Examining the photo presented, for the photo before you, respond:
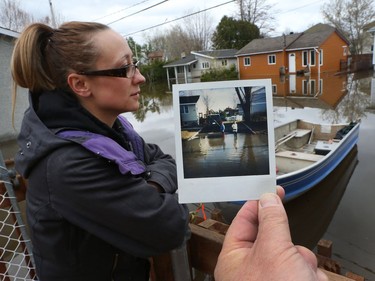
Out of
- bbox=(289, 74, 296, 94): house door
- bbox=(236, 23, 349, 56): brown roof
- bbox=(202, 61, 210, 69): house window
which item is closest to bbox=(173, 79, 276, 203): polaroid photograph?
bbox=(289, 74, 296, 94): house door

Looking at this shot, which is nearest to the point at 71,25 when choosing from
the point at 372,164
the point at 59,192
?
the point at 59,192

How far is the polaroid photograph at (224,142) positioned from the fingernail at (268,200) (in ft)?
0.07

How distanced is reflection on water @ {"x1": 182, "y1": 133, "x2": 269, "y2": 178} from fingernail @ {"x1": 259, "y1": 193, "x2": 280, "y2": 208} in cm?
7

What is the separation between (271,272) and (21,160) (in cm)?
91

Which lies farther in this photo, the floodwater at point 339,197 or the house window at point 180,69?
the house window at point 180,69

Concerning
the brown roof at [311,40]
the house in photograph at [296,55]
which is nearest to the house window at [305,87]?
the house in photograph at [296,55]

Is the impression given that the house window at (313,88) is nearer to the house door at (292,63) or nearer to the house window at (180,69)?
the house door at (292,63)

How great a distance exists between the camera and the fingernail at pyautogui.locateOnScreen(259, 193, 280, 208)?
0.83 meters

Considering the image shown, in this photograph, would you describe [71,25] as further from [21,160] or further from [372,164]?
[372,164]

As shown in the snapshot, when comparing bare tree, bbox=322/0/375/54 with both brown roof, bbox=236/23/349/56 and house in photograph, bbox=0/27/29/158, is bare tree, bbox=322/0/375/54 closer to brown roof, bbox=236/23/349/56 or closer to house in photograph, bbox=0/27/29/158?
brown roof, bbox=236/23/349/56

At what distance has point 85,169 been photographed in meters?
0.97

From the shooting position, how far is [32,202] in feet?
3.54

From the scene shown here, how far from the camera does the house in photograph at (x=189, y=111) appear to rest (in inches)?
35.3

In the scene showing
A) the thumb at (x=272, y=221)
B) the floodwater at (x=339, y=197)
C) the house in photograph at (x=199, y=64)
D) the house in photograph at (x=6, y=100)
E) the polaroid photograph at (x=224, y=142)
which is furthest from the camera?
the house in photograph at (x=199, y=64)
